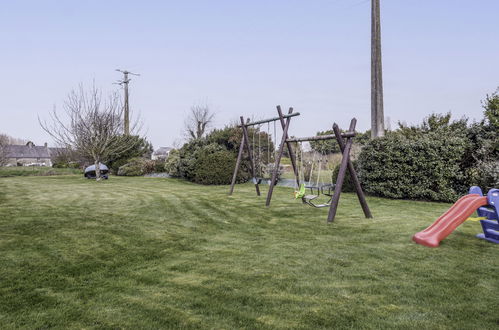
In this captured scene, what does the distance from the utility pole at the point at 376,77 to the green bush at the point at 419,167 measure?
255cm

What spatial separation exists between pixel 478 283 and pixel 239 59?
15.5 meters

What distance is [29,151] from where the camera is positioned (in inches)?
2803

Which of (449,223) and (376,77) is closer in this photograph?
(449,223)

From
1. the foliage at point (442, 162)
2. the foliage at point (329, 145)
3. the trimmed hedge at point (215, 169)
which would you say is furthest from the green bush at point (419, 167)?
the trimmed hedge at point (215, 169)

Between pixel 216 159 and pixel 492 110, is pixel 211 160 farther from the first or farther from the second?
pixel 492 110

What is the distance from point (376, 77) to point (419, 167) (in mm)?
5018

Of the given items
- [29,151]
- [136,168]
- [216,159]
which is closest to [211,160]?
[216,159]

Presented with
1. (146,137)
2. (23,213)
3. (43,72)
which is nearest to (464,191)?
(23,213)

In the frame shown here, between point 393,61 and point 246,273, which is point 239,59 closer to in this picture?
point 393,61

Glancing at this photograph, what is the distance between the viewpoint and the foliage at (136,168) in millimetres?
23094

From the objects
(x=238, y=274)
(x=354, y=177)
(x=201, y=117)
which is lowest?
(x=238, y=274)

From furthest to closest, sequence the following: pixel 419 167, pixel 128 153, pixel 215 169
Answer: pixel 128 153 → pixel 215 169 → pixel 419 167

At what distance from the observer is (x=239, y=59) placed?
55.2 feet

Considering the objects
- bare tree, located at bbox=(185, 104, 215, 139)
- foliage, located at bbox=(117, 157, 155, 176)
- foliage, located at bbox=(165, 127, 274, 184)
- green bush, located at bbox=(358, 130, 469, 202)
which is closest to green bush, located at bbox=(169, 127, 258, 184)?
foliage, located at bbox=(165, 127, 274, 184)
